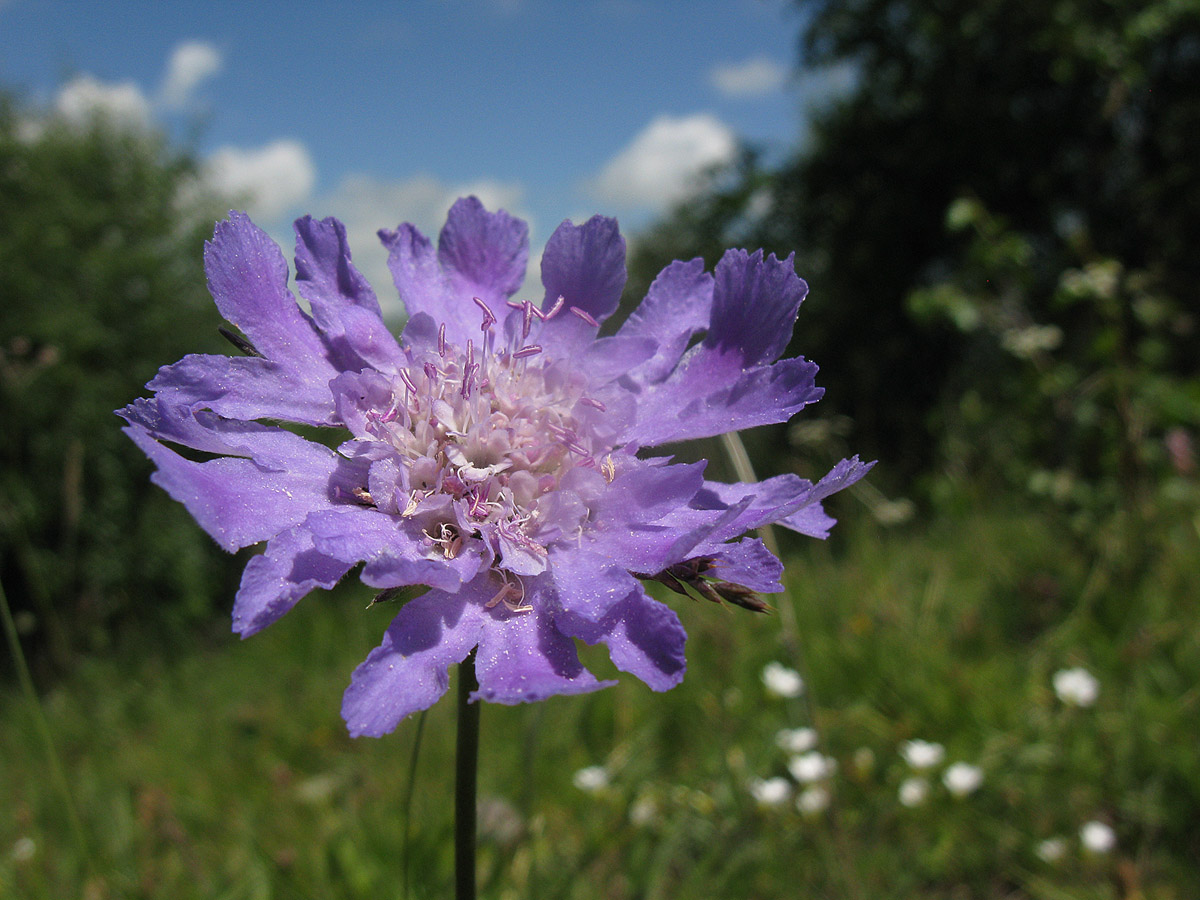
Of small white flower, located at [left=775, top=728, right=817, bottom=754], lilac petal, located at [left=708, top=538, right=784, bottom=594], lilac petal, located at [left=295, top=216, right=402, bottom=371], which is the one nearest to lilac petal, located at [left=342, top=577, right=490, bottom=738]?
lilac petal, located at [left=708, top=538, right=784, bottom=594]

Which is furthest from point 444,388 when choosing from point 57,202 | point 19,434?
point 57,202

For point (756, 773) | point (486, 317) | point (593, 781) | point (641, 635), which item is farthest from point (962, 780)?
point (486, 317)

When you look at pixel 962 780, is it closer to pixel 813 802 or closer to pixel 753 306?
pixel 813 802

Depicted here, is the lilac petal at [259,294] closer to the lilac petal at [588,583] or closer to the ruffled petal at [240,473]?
the ruffled petal at [240,473]

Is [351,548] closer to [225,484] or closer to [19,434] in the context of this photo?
[225,484]

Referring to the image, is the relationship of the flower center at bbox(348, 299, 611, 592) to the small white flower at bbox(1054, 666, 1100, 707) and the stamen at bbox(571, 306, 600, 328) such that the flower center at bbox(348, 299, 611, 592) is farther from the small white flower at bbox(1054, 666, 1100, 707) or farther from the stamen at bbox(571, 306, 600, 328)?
the small white flower at bbox(1054, 666, 1100, 707)
